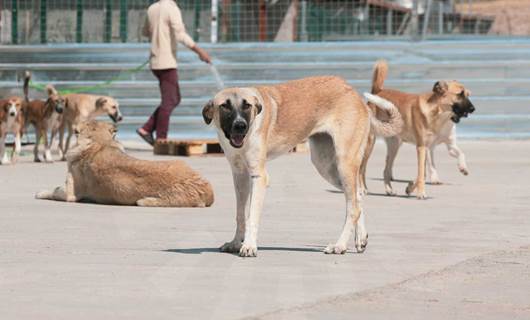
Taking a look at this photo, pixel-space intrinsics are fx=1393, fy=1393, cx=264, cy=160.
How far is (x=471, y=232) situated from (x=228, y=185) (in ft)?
16.1

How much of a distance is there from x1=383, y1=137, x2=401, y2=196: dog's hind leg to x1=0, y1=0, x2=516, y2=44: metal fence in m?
10.3

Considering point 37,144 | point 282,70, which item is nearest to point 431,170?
point 37,144

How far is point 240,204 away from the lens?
952 cm

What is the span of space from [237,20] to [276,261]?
57.4 ft

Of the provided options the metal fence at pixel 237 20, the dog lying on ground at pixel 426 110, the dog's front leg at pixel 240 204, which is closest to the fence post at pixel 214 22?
the metal fence at pixel 237 20

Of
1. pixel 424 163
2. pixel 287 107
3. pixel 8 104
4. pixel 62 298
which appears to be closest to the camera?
pixel 62 298

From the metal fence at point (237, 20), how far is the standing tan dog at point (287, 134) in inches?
635

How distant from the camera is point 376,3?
2625cm

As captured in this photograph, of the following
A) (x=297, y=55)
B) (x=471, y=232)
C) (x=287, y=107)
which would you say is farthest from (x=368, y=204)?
(x=297, y=55)

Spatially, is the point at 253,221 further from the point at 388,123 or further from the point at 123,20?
the point at 123,20

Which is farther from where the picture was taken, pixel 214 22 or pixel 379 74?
pixel 214 22

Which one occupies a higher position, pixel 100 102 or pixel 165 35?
pixel 165 35

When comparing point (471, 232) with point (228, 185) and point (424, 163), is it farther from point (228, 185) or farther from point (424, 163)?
point (228, 185)

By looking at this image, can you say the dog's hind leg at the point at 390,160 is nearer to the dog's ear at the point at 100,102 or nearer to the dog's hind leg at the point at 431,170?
the dog's hind leg at the point at 431,170
